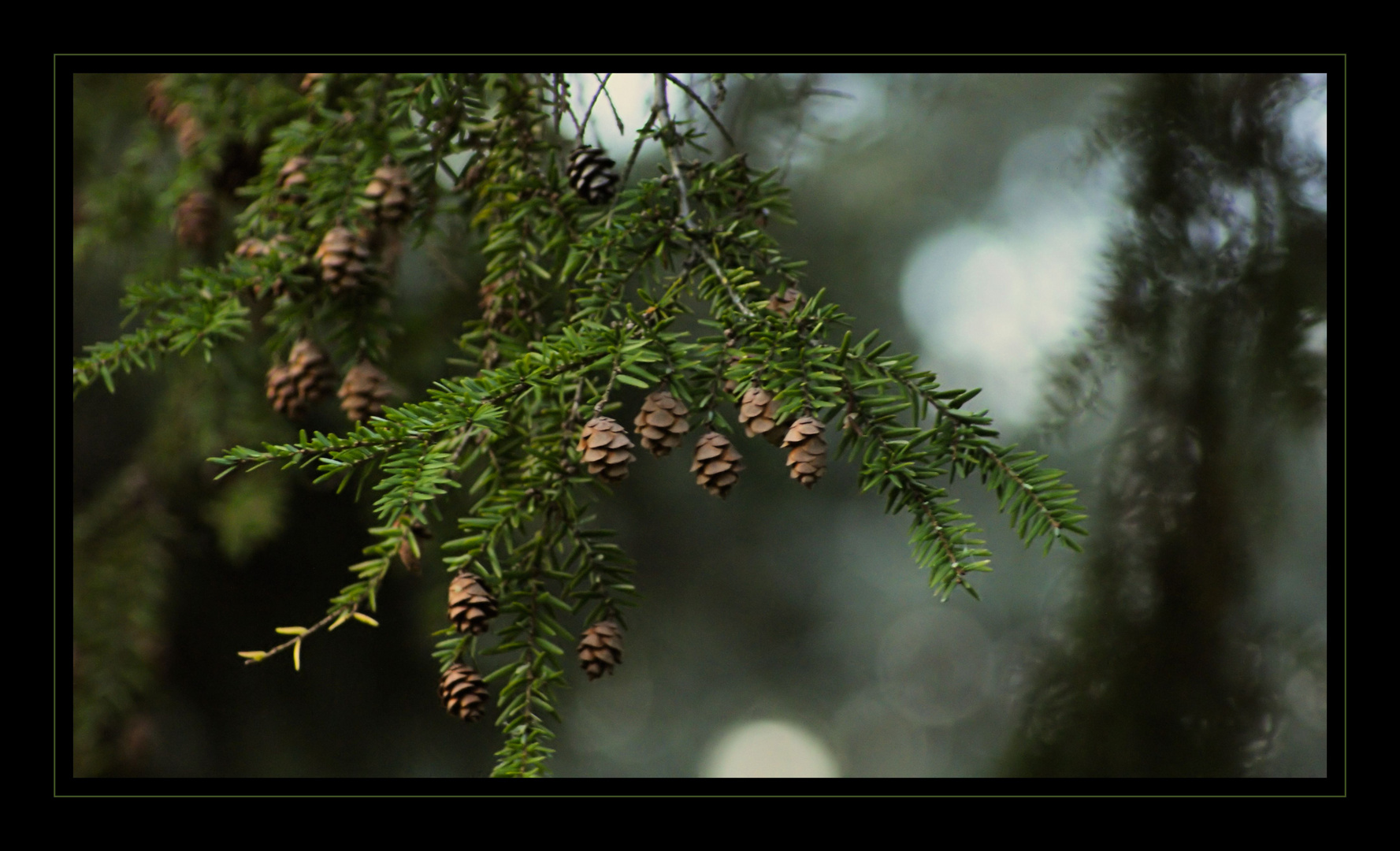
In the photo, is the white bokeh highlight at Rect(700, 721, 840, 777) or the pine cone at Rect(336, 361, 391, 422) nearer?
the pine cone at Rect(336, 361, 391, 422)

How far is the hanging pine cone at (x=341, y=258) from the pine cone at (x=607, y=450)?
1.23ft

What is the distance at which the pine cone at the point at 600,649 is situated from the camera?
664 millimetres

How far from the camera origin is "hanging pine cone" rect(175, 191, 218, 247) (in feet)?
3.70

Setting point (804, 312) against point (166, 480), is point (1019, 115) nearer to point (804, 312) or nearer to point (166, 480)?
point (804, 312)

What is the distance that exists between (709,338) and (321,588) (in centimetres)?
122

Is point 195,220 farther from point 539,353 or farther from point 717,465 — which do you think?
point 717,465

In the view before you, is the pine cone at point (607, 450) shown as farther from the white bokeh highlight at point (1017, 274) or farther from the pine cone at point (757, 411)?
the white bokeh highlight at point (1017, 274)

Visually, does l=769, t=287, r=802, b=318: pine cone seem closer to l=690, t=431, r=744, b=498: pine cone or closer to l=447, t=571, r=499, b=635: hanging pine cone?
l=690, t=431, r=744, b=498: pine cone

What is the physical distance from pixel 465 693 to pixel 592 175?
0.43 meters

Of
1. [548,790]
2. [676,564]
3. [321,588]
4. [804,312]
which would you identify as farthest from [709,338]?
[676,564]

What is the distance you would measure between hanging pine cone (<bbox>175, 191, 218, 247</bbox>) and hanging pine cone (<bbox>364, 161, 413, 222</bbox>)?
1.42ft

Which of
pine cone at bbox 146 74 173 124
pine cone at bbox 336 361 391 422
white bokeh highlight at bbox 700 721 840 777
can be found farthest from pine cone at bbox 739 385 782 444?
white bokeh highlight at bbox 700 721 840 777

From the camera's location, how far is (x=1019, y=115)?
6.22 ft

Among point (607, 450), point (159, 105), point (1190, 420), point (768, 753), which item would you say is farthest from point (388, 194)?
point (768, 753)
